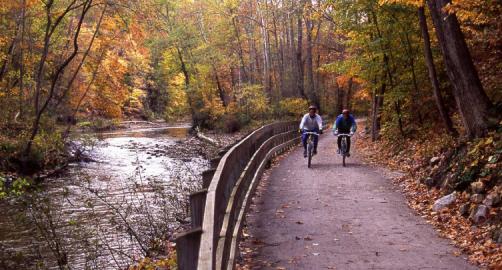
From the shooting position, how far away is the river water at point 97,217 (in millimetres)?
9227

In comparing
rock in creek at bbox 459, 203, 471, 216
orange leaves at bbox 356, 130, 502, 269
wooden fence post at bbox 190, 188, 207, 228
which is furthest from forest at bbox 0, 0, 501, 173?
wooden fence post at bbox 190, 188, 207, 228

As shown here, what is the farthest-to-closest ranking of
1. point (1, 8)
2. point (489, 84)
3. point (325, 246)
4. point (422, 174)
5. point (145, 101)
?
point (145, 101) → point (1, 8) → point (489, 84) → point (422, 174) → point (325, 246)

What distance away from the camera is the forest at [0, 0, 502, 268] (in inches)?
454

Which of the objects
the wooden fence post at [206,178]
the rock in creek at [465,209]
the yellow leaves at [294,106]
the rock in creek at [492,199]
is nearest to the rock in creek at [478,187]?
the rock in creek at [465,209]

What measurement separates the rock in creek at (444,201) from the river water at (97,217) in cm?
477

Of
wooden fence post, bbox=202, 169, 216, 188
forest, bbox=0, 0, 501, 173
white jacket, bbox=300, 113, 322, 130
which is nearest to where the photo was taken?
wooden fence post, bbox=202, 169, 216, 188

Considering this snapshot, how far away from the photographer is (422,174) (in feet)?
42.7

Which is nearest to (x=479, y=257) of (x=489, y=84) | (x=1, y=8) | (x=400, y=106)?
(x=489, y=84)

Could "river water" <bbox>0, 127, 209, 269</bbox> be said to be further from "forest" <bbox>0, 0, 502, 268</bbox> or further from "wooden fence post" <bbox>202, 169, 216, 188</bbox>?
"wooden fence post" <bbox>202, 169, 216, 188</bbox>

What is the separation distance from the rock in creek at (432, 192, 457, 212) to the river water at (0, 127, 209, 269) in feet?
15.6

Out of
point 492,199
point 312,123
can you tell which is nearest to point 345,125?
point 312,123

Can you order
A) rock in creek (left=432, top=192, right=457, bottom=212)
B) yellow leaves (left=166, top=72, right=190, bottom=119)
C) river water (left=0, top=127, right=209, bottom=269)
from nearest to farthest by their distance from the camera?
river water (left=0, top=127, right=209, bottom=269)
rock in creek (left=432, top=192, right=457, bottom=212)
yellow leaves (left=166, top=72, right=190, bottom=119)

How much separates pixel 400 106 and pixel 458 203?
11.3m

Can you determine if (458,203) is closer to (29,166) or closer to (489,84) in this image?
(489,84)
